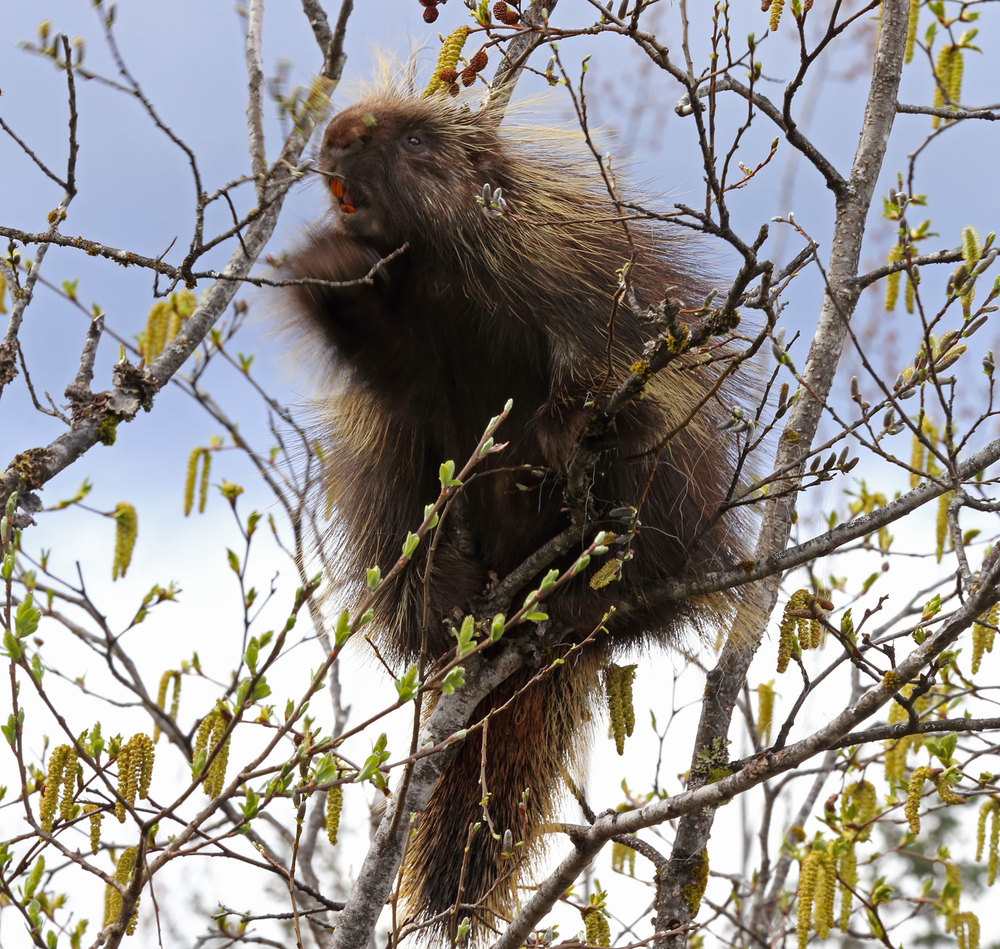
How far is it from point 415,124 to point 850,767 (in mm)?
2147

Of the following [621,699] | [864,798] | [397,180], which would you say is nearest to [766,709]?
[864,798]

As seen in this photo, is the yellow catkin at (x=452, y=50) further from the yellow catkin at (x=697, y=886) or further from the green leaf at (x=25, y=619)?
the yellow catkin at (x=697, y=886)

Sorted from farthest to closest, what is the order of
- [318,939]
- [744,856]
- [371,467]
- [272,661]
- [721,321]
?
A: [744,856]
[318,939]
[371,467]
[721,321]
[272,661]

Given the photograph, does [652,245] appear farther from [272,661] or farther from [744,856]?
[744,856]

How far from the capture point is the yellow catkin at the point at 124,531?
293cm

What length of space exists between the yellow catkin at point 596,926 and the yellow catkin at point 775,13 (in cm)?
170

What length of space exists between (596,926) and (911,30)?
7.86 ft

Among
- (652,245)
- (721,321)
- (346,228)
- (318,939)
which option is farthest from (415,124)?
(318,939)

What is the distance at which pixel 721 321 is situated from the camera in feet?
5.84

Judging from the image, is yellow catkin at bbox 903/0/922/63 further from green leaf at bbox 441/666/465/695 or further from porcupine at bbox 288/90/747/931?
green leaf at bbox 441/666/465/695

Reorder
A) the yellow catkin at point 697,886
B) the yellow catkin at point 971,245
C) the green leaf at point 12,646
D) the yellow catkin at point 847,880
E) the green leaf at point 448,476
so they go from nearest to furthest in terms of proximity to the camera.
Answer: the green leaf at point 12,646, the green leaf at point 448,476, the yellow catkin at point 971,245, the yellow catkin at point 697,886, the yellow catkin at point 847,880

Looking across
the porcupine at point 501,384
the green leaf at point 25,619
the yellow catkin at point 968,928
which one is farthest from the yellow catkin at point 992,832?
the green leaf at point 25,619

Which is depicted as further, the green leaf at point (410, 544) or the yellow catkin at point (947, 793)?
the yellow catkin at point (947, 793)

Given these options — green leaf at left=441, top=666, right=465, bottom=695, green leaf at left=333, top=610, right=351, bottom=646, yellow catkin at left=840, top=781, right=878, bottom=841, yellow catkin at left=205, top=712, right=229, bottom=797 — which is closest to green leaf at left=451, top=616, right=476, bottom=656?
green leaf at left=441, top=666, right=465, bottom=695
